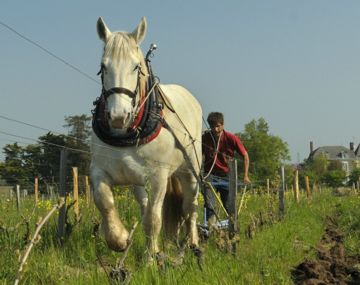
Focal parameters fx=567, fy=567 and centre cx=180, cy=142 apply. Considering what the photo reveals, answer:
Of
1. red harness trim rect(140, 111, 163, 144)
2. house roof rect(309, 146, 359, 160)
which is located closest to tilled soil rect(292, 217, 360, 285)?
red harness trim rect(140, 111, 163, 144)

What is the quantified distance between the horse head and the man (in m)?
2.90

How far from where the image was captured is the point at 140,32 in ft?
16.9

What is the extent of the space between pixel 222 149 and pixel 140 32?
3302 millimetres

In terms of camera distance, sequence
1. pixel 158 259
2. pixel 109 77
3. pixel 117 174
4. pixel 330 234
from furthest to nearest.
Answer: pixel 330 234, pixel 117 174, pixel 109 77, pixel 158 259

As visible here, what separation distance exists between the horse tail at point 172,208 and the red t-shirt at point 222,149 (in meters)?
1.37

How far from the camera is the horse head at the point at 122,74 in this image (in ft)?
14.6

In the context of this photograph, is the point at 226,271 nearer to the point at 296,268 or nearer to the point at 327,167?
the point at 296,268

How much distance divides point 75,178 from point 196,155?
295 cm

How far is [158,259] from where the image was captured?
419 cm

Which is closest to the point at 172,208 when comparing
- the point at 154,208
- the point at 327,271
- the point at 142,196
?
the point at 142,196

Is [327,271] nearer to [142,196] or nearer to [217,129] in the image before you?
[142,196]

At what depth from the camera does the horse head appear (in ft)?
14.6

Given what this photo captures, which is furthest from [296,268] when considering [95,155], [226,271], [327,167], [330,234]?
[327,167]

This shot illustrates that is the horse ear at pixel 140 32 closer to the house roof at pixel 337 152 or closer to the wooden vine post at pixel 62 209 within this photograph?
the wooden vine post at pixel 62 209
